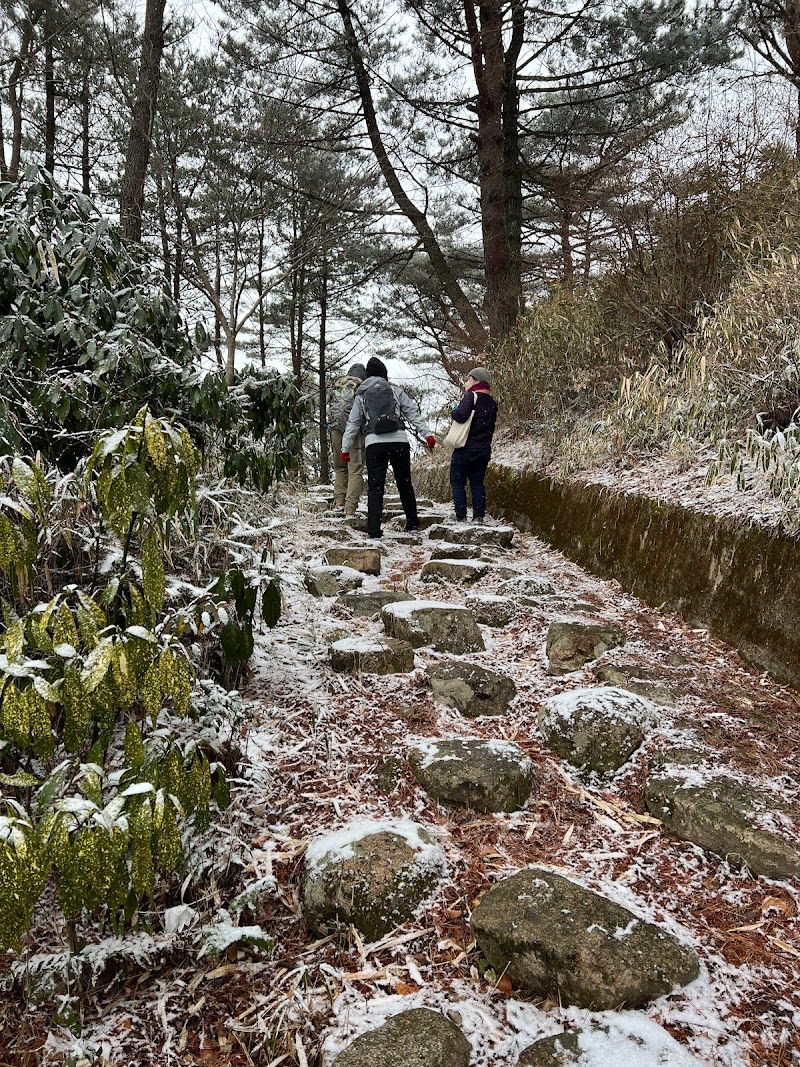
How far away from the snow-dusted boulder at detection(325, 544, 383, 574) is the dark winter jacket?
184 cm

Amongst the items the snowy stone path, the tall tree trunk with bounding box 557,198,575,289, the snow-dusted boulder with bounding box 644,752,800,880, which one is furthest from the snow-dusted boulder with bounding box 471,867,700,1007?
the tall tree trunk with bounding box 557,198,575,289

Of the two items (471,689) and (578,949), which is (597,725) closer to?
(471,689)

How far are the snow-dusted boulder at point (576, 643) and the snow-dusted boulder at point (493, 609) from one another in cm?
46

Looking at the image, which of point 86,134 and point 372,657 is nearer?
point 372,657

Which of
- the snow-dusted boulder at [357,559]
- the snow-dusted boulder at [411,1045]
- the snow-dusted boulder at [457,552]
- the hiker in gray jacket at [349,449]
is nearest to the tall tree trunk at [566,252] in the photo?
the hiker in gray jacket at [349,449]

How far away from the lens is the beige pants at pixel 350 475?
6.95m

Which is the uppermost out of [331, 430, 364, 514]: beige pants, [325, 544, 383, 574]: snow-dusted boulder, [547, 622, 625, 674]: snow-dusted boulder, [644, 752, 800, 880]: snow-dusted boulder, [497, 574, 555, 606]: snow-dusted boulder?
[331, 430, 364, 514]: beige pants

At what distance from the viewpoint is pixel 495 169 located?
29.1 feet

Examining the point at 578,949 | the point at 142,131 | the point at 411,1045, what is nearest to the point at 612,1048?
the point at 578,949

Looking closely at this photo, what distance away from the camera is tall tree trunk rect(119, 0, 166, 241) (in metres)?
5.66

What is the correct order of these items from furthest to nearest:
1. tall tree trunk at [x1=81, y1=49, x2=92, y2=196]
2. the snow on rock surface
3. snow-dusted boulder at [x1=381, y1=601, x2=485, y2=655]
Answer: tall tree trunk at [x1=81, y1=49, x2=92, y2=196] → snow-dusted boulder at [x1=381, y1=601, x2=485, y2=655] → the snow on rock surface

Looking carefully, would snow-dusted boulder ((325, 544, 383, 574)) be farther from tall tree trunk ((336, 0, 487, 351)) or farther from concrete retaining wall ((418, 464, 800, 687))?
tall tree trunk ((336, 0, 487, 351))

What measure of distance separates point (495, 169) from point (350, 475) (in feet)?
17.7

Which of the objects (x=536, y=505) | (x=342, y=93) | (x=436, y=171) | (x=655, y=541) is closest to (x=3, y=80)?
(x=342, y=93)
